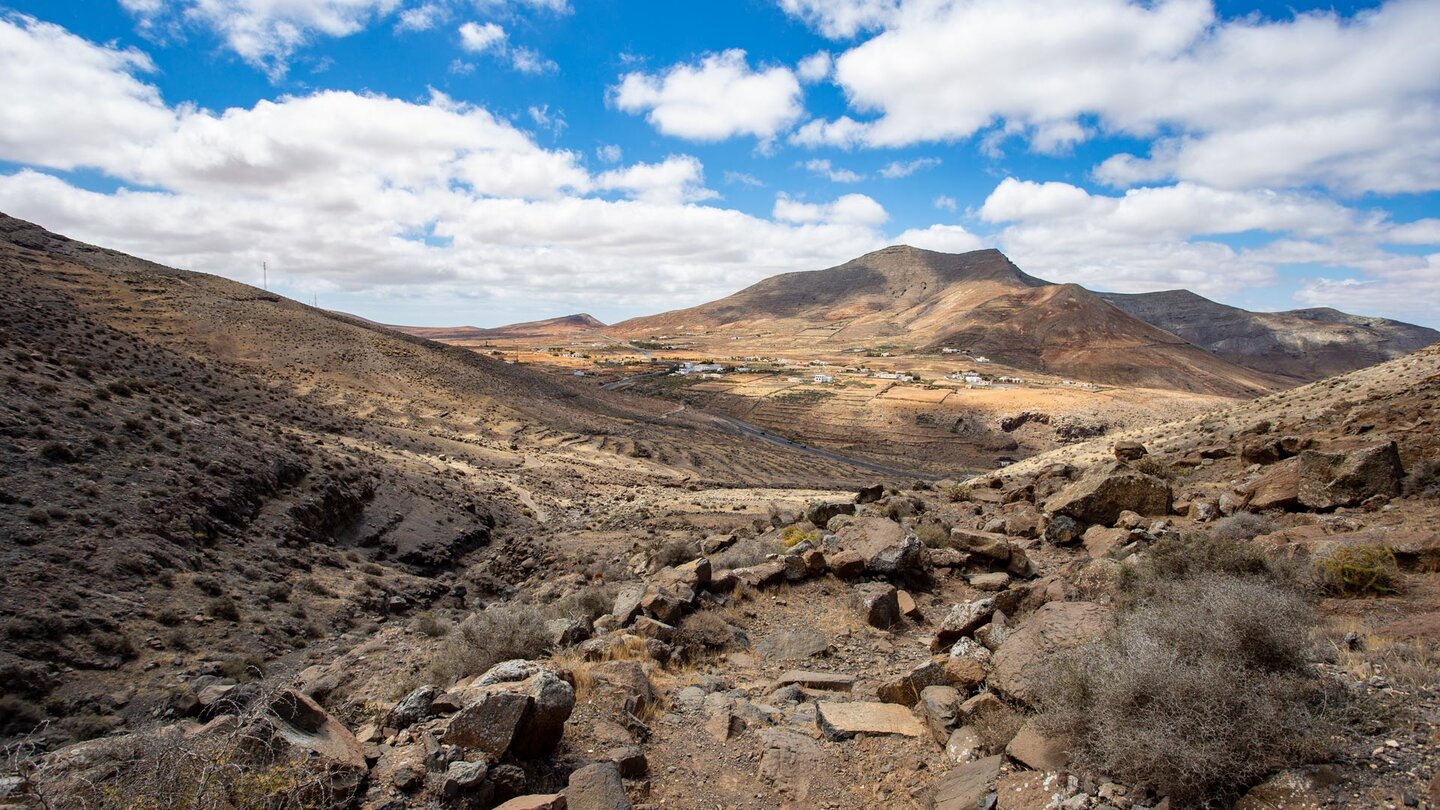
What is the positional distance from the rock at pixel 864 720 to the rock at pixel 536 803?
303 cm

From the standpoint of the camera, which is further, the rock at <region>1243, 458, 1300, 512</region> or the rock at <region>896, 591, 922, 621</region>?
the rock at <region>1243, 458, 1300, 512</region>

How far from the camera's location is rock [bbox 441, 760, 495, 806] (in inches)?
194

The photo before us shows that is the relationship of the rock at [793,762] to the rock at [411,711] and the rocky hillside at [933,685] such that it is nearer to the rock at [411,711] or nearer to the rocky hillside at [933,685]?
the rocky hillside at [933,685]

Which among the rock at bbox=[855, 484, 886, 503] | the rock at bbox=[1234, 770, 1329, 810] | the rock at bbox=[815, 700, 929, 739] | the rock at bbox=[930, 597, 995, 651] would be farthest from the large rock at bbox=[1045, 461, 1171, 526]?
the rock at bbox=[1234, 770, 1329, 810]

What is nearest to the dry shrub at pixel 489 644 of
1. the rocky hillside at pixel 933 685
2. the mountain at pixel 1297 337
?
the rocky hillside at pixel 933 685

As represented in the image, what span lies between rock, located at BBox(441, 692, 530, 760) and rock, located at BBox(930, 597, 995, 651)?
507 centimetres

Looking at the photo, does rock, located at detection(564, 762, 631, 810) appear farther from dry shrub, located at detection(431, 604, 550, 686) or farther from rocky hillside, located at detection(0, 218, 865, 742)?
rocky hillside, located at detection(0, 218, 865, 742)

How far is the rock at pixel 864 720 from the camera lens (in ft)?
21.5

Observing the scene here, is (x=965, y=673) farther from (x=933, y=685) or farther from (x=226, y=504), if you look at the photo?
(x=226, y=504)

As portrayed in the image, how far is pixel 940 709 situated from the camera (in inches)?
255

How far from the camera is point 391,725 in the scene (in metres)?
6.42

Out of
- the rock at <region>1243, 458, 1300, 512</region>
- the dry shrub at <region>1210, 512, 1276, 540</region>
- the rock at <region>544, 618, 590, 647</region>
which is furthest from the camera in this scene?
the rock at <region>1243, 458, 1300, 512</region>

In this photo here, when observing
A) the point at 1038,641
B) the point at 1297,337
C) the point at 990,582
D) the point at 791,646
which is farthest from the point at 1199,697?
the point at 1297,337

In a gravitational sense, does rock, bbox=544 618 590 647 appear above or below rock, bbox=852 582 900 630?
below
